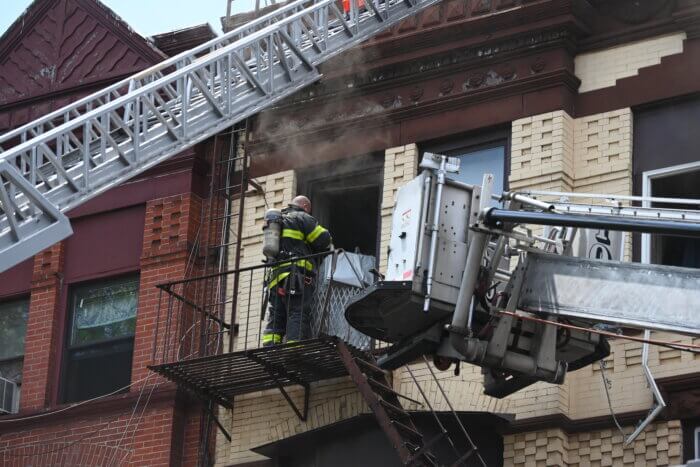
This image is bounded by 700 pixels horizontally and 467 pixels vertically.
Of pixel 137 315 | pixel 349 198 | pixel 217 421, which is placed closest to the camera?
pixel 217 421

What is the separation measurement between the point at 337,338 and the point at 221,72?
110 inches

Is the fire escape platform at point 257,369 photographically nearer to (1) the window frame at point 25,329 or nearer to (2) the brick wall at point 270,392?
(2) the brick wall at point 270,392

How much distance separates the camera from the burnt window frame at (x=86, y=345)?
19.8 m

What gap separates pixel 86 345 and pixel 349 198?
11.7 ft

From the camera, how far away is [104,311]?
20141 millimetres

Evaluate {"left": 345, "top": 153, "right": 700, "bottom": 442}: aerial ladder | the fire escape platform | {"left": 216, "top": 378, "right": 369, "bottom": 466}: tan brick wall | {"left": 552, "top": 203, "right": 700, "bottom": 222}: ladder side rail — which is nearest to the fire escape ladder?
the fire escape platform

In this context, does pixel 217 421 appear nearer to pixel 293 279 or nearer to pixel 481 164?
pixel 293 279

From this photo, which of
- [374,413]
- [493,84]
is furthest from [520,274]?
[493,84]

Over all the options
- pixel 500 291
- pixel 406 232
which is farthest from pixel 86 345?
pixel 500 291

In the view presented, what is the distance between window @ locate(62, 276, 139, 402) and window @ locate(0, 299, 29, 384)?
742 mm

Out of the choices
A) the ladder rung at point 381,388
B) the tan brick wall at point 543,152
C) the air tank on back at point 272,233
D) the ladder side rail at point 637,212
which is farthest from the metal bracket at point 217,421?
the ladder side rail at point 637,212

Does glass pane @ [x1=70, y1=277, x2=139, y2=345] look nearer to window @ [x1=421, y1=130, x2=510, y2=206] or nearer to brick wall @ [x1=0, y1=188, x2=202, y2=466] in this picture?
brick wall @ [x1=0, y1=188, x2=202, y2=466]

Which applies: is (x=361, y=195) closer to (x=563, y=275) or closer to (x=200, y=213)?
(x=200, y=213)

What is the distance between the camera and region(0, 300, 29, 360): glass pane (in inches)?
813
